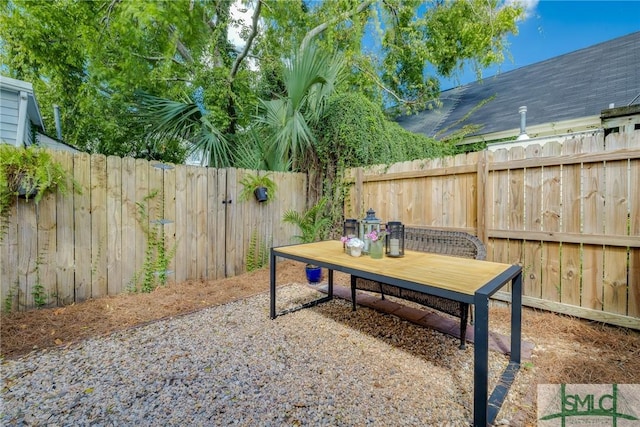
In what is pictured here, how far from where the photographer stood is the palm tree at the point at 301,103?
11.9 ft

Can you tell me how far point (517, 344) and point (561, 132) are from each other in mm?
5620

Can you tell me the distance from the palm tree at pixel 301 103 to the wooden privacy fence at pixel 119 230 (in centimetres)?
77

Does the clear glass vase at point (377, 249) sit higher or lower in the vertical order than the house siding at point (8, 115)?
lower

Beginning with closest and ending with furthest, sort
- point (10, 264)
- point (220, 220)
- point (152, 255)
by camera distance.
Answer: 1. point (10, 264)
2. point (152, 255)
3. point (220, 220)

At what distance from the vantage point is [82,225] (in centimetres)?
267

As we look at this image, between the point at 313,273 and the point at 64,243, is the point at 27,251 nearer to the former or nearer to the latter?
the point at 64,243

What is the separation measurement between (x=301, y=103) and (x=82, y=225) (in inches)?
112

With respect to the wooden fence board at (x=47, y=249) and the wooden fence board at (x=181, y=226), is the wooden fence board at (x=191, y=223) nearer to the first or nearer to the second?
the wooden fence board at (x=181, y=226)

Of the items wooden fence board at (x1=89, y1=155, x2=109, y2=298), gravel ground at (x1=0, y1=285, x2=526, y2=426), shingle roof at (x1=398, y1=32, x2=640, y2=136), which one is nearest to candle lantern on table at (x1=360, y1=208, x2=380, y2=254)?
gravel ground at (x1=0, y1=285, x2=526, y2=426)

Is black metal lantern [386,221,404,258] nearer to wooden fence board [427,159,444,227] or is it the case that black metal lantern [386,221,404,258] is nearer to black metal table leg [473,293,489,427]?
black metal table leg [473,293,489,427]

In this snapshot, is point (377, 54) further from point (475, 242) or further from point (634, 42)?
point (475, 242)

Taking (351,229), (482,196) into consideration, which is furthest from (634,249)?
(351,229)

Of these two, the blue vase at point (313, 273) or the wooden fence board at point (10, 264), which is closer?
the wooden fence board at point (10, 264)

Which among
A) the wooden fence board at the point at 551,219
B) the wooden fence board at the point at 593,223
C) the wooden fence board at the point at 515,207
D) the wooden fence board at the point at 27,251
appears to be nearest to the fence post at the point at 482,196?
the wooden fence board at the point at 515,207
